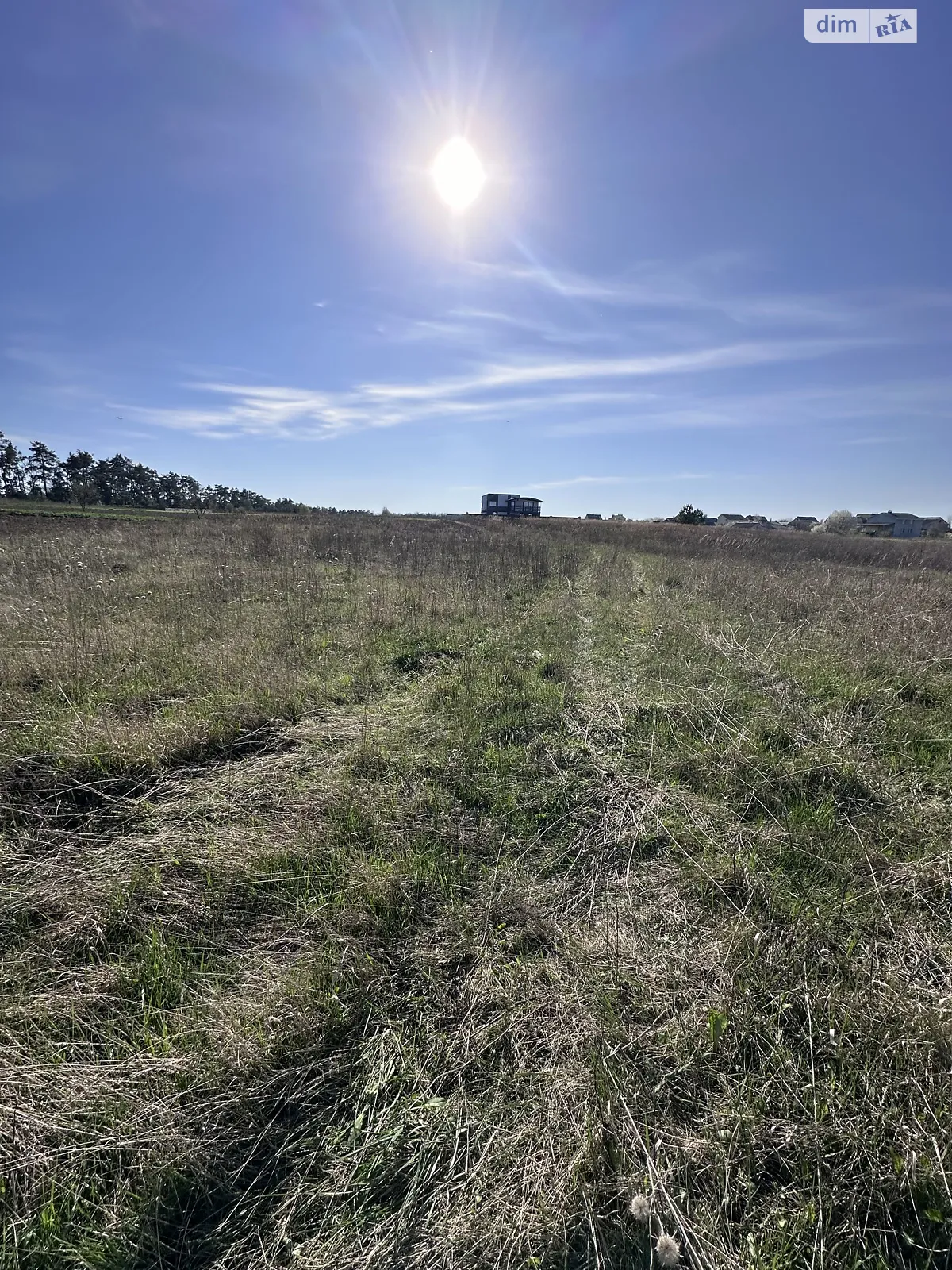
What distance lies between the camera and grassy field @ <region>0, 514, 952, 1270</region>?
165cm

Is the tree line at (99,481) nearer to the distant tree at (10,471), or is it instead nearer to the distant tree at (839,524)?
the distant tree at (10,471)

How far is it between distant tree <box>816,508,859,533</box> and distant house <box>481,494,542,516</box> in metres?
34.6

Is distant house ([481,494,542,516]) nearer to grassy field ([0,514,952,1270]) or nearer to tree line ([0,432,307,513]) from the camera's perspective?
tree line ([0,432,307,513])

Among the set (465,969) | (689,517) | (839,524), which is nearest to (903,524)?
(839,524)

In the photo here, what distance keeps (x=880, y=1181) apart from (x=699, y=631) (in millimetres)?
7405

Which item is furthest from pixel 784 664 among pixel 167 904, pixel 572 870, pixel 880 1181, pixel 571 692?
pixel 167 904

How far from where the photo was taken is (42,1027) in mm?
2146

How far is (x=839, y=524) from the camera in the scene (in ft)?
204

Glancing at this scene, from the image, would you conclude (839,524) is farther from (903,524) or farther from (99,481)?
(99,481)

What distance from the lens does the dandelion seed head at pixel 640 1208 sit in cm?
164

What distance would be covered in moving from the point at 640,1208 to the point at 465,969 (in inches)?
41.9

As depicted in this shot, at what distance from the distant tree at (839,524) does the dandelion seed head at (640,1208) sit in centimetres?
7020

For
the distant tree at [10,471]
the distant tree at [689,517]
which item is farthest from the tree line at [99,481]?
the distant tree at [689,517]

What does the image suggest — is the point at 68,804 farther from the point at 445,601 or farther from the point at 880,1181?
the point at 445,601
